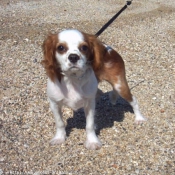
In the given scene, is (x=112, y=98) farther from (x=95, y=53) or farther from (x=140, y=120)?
(x=95, y=53)

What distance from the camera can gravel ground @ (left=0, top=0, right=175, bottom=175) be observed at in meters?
3.24

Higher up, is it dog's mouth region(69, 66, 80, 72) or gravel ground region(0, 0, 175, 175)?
dog's mouth region(69, 66, 80, 72)

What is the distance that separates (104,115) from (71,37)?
5.08 ft

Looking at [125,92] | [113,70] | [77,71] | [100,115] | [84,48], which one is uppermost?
[84,48]

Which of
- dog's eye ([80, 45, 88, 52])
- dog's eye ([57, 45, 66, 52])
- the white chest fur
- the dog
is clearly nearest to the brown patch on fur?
the dog

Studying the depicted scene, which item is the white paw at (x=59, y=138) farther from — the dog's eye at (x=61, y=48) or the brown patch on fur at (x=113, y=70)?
the dog's eye at (x=61, y=48)

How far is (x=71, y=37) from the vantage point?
2867 millimetres

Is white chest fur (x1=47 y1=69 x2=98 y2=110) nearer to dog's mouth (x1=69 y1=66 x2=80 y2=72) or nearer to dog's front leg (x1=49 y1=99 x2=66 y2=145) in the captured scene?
dog's front leg (x1=49 y1=99 x2=66 y2=145)

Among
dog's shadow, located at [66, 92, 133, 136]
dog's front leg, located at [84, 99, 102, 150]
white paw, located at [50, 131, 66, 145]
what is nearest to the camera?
dog's front leg, located at [84, 99, 102, 150]

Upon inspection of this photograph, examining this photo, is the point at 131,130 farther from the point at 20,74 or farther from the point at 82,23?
the point at 82,23

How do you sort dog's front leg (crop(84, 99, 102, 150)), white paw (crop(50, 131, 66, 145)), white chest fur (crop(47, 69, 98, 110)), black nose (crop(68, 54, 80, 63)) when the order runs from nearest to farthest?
black nose (crop(68, 54, 80, 63)) → white chest fur (crop(47, 69, 98, 110)) → dog's front leg (crop(84, 99, 102, 150)) → white paw (crop(50, 131, 66, 145))

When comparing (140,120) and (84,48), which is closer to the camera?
(84,48)

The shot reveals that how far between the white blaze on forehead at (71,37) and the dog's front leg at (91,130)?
73cm

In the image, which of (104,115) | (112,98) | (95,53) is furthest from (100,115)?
(95,53)
